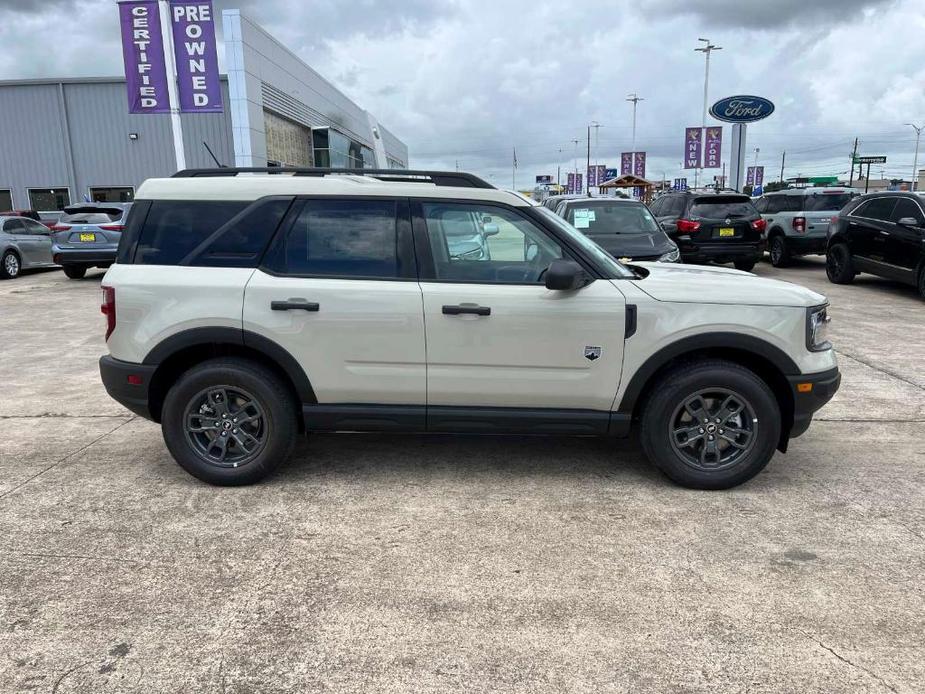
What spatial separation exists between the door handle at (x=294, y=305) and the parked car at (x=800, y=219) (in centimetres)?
1412

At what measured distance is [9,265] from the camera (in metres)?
15.8

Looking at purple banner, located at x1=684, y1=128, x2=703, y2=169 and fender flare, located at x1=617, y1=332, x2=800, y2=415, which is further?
purple banner, located at x1=684, y1=128, x2=703, y2=169

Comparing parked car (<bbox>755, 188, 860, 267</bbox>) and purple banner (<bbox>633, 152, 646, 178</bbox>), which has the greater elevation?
purple banner (<bbox>633, 152, 646, 178</bbox>)

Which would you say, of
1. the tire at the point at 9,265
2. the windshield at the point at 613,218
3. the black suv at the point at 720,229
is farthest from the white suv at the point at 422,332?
the tire at the point at 9,265

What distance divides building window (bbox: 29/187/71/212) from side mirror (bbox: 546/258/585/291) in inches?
1230

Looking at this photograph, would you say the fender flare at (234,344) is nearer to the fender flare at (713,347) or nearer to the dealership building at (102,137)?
the fender flare at (713,347)

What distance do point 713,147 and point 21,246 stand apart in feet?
107

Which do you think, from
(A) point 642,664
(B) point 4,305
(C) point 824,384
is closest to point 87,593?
(A) point 642,664

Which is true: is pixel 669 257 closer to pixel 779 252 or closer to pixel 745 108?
pixel 779 252

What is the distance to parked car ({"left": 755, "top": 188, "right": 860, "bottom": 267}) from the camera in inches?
603

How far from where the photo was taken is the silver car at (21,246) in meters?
15.7

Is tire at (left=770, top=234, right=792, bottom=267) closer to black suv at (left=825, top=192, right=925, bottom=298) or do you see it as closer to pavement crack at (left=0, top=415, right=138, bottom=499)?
black suv at (left=825, top=192, right=925, bottom=298)

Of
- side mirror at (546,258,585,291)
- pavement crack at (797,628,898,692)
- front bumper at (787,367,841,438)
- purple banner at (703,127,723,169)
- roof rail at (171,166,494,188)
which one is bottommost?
pavement crack at (797,628,898,692)

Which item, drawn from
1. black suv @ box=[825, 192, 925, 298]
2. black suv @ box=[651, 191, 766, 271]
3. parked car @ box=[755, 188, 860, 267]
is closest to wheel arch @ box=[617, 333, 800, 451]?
black suv @ box=[825, 192, 925, 298]
